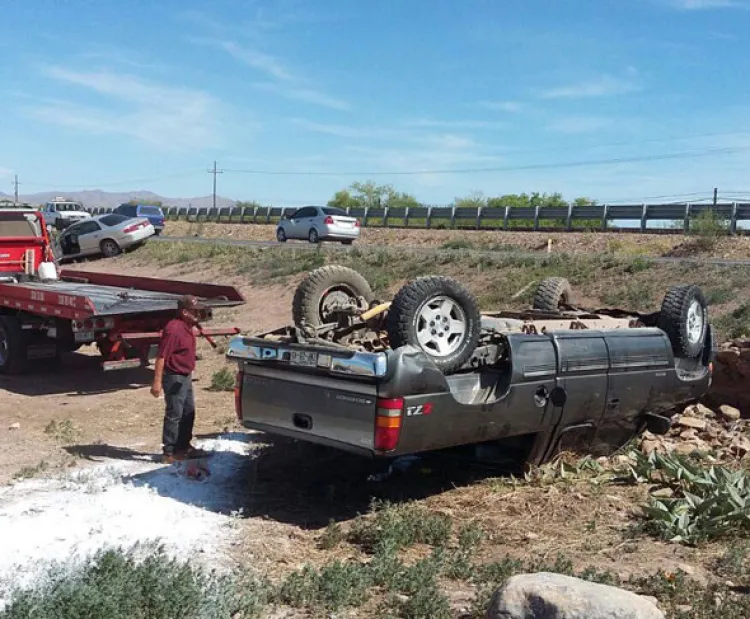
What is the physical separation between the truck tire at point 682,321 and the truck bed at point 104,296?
6297 millimetres

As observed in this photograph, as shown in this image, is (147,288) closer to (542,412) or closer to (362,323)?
(362,323)

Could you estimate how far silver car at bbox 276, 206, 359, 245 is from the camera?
34.4 metres

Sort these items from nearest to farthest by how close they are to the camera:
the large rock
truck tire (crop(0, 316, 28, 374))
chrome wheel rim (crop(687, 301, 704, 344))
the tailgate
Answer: the large rock
the tailgate
chrome wheel rim (crop(687, 301, 704, 344))
truck tire (crop(0, 316, 28, 374))

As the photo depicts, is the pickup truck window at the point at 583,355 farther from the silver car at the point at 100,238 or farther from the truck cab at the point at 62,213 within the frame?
the truck cab at the point at 62,213

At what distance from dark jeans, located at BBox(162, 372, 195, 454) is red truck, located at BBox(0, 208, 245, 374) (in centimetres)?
163

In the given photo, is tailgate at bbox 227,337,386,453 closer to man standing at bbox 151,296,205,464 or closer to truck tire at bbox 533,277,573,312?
man standing at bbox 151,296,205,464

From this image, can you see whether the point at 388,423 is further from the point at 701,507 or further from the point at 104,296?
the point at 104,296

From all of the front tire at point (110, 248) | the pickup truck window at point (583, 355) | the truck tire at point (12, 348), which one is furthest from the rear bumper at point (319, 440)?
the front tire at point (110, 248)

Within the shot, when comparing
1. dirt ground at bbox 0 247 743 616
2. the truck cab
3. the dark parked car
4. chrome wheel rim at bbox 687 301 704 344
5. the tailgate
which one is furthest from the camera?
the truck cab

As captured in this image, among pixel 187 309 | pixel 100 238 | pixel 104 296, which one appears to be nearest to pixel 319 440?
pixel 187 309

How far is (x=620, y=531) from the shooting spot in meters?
6.18

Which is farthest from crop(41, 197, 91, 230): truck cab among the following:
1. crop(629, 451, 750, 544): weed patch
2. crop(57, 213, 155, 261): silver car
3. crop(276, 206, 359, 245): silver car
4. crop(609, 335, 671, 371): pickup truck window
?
crop(629, 451, 750, 544): weed patch

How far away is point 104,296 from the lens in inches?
487

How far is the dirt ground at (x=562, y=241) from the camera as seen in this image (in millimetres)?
24859
